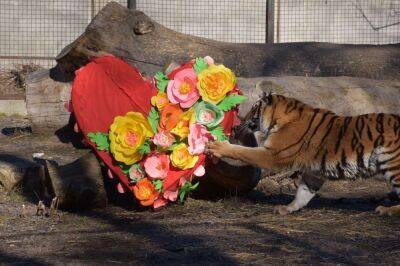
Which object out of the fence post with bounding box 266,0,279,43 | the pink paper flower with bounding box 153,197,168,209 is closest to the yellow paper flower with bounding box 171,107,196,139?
the pink paper flower with bounding box 153,197,168,209

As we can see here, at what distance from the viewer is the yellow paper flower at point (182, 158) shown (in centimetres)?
573

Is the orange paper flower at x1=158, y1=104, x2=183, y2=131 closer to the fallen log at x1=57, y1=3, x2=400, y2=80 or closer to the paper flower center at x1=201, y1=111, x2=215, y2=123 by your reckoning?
the paper flower center at x1=201, y1=111, x2=215, y2=123

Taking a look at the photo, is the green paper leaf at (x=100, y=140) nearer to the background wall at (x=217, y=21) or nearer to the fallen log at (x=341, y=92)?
the fallen log at (x=341, y=92)

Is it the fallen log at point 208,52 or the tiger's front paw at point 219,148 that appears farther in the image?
the fallen log at point 208,52

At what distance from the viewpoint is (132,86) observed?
6.12 m

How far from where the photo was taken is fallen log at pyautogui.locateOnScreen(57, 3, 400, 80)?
315 inches

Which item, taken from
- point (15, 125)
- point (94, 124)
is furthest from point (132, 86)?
point (15, 125)

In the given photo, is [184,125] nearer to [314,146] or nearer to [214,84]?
[214,84]

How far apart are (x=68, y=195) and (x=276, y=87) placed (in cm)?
195

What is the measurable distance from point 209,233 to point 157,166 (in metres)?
0.79

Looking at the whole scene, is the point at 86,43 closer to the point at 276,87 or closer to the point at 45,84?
the point at 45,84

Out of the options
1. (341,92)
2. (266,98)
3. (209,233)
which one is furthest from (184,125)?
(341,92)

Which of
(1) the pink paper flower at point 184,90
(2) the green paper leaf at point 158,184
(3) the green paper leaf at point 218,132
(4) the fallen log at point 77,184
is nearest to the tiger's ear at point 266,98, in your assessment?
(3) the green paper leaf at point 218,132

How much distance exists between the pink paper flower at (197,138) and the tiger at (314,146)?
0.06m
